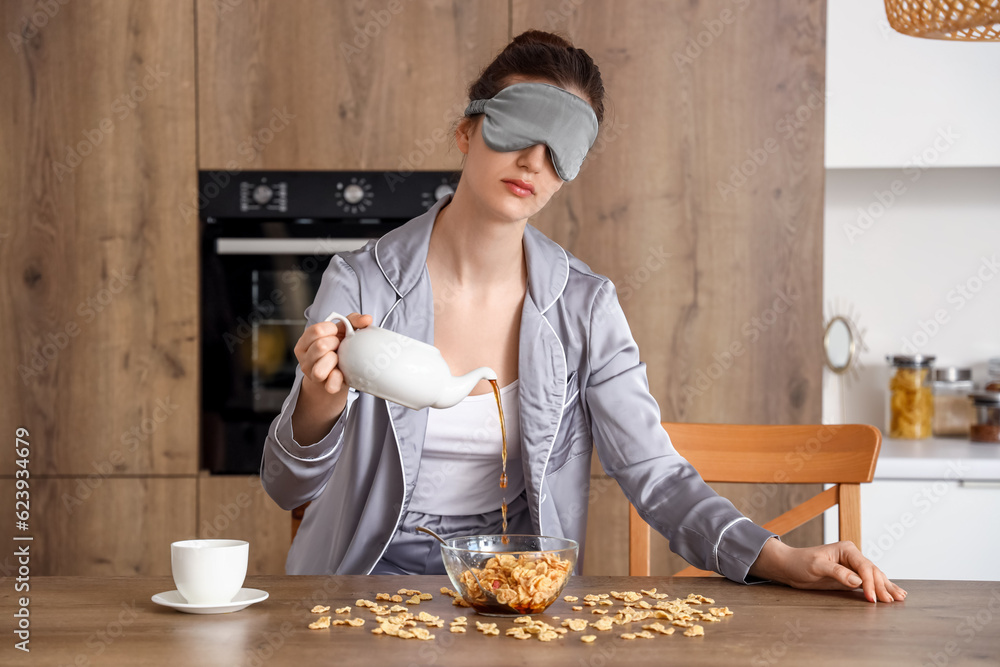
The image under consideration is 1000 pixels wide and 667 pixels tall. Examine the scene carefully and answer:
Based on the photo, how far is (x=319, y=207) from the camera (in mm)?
2369

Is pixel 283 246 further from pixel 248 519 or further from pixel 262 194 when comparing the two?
pixel 248 519

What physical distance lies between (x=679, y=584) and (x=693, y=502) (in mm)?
147

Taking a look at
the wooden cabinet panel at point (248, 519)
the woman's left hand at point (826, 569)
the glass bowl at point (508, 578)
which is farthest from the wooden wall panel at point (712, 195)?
the glass bowl at point (508, 578)

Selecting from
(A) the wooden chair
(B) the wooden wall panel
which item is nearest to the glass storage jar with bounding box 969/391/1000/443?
(B) the wooden wall panel

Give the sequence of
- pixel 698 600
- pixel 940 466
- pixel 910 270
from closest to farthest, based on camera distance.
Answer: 1. pixel 698 600
2. pixel 940 466
3. pixel 910 270

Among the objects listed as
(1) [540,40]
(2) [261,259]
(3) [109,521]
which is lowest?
(3) [109,521]

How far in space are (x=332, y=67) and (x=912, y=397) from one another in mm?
1888

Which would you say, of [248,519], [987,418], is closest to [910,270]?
[987,418]

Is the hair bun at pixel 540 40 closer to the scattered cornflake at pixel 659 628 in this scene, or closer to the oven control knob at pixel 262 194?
the scattered cornflake at pixel 659 628

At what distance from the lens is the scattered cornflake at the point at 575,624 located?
93 cm

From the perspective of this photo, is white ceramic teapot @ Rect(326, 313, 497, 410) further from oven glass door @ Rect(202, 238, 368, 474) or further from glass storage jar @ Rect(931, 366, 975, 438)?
glass storage jar @ Rect(931, 366, 975, 438)

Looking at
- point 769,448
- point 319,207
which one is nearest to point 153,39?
point 319,207

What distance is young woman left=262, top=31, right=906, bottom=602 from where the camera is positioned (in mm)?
1323

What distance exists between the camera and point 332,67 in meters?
2.35
